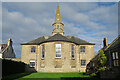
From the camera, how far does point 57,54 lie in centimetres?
2731

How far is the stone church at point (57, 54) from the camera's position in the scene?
26719mm

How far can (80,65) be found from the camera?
98.2ft

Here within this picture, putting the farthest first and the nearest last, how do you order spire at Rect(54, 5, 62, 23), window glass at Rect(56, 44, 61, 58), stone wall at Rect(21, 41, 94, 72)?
spire at Rect(54, 5, 62, 23), window glass at Rect(56, 44, 61, 58), stone wall at Rect(21, 41, 94, 72)

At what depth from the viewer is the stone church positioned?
87.7 ft

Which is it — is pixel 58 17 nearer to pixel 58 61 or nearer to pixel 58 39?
pixel 58 39

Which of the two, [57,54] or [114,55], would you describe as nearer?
[114,55]

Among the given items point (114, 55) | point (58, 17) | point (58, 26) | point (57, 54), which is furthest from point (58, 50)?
point (58, 17)

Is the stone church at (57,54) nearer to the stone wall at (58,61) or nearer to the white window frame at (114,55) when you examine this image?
the stone wall at (58,61)

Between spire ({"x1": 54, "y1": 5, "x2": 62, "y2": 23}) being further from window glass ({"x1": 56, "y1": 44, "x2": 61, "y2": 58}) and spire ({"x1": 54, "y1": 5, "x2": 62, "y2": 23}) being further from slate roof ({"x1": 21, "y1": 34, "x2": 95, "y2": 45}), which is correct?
window glass ({"x1": 56, "y1": 44, "x2": 61, "y2": 58})

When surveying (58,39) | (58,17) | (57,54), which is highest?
(58,17)

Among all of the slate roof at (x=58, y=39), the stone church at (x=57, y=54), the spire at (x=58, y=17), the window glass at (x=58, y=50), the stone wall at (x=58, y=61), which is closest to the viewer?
the stone wall at (x=58, y=61)

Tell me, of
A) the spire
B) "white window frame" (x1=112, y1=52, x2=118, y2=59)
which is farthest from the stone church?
the spire

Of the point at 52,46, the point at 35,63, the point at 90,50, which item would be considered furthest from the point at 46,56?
the point at 90,50

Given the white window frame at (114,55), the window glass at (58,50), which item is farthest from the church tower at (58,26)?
the white window frame at (114,55)
